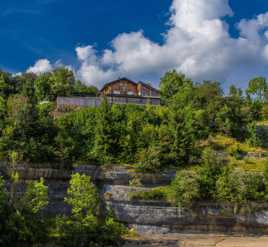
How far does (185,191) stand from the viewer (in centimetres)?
3688

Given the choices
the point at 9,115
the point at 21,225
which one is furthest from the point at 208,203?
the point at 9,115

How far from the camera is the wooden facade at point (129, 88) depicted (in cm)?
8656

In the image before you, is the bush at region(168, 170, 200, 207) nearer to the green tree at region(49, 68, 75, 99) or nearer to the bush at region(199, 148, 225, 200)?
the bush at region(199, 148, 225, 200)

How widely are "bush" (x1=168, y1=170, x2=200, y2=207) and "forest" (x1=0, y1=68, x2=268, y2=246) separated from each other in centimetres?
10

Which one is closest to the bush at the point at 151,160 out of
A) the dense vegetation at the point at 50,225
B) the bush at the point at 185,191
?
the bush at the point at 185,191

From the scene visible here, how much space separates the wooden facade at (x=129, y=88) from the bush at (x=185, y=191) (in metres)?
50.0

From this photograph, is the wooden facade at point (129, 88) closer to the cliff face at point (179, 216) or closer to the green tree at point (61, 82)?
the green tree at point (61, 82)

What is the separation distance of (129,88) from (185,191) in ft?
180

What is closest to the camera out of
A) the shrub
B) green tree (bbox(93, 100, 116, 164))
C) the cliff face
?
the cliff face

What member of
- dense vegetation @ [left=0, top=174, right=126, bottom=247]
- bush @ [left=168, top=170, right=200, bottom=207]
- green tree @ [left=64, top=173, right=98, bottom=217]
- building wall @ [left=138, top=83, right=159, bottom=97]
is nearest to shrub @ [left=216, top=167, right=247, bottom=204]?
bush @ [left=168, top=170, right=200, bottom=207]

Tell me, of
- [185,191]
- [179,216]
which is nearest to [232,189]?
[185,191]

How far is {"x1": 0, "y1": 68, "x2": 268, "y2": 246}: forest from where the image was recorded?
31328mm

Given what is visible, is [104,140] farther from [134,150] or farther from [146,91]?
[146,91]

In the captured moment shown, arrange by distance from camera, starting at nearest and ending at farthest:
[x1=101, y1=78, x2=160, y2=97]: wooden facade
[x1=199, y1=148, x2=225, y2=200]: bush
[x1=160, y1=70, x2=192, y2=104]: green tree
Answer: [x1=199, y1=148, x2=225, y2=200]: bush → [x1=160, y1=70, x2=192, y2=104]: green tree → [x1=101, y1=78, x2=160, y2=97]: wooden facade
